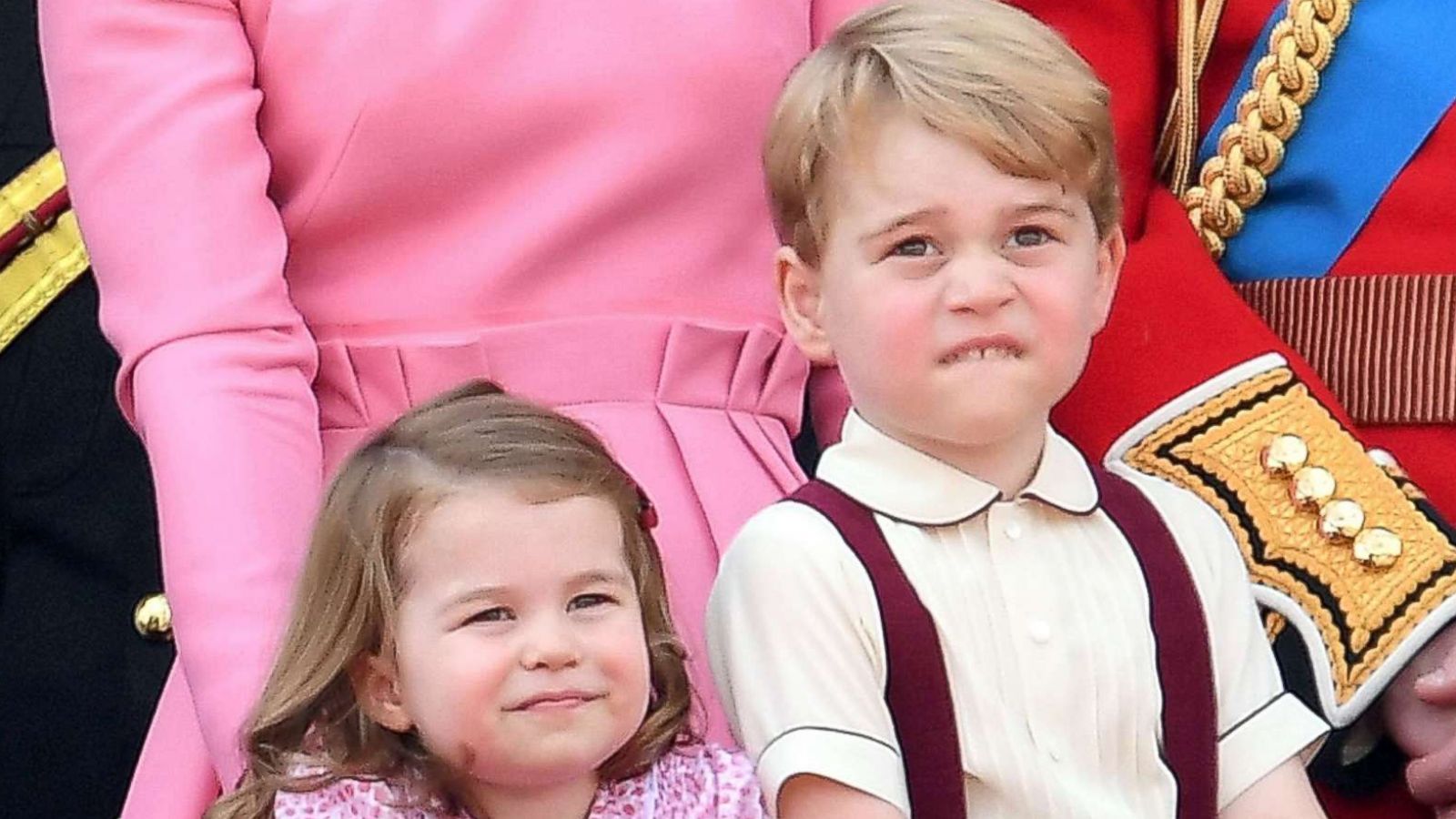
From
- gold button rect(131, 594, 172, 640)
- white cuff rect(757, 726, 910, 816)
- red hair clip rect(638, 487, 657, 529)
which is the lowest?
gold button rect(131, 594, 172, 640)

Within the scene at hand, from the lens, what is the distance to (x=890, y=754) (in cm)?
129

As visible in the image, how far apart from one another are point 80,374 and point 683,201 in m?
0.66

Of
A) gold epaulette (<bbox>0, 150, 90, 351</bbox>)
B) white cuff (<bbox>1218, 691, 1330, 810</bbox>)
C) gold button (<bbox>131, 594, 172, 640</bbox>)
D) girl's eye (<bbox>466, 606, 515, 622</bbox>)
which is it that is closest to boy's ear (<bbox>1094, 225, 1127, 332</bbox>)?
white cuff (<bbox>1218, 691, 1330, 810</bbox>)

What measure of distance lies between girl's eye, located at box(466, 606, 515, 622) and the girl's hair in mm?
47

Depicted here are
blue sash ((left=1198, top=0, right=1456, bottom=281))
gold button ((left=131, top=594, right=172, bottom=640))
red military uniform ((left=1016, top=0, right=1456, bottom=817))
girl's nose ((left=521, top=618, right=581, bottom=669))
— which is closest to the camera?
girl's nose ((left=521, top=618, right=581, bottom=669))

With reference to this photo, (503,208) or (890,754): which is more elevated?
(503,208)

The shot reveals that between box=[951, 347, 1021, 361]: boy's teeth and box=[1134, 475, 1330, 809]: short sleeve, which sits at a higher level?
box=[951, 347, 1021, 361]: boy's teeth

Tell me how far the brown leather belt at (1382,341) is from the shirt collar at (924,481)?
0.27 m

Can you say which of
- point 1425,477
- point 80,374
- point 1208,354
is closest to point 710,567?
point 1208,354

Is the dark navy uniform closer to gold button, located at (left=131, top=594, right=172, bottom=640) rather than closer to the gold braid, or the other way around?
gold button, located at (left=131, top=594, right=172, bottom=640)

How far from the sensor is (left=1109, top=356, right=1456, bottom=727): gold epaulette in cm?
141

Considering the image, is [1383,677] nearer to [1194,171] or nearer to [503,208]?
[1194,171]

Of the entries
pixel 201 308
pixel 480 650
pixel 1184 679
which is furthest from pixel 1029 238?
pixel 201 308

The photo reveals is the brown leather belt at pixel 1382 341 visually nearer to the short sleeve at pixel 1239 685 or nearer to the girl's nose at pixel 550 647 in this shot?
the short sleeve at pixel 1239 685
